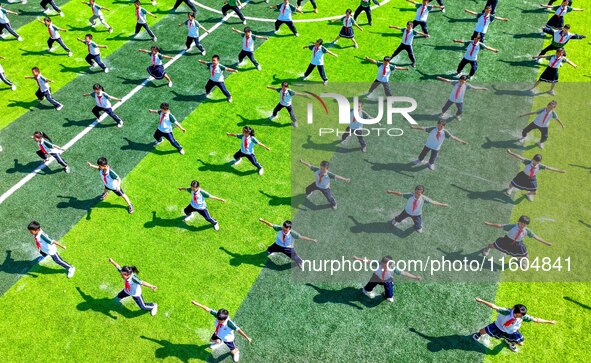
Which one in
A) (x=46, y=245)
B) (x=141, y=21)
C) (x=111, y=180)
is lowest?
(x=46, y=245)

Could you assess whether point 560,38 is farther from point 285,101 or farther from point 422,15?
point 285,101

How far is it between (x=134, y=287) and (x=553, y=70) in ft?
63.3

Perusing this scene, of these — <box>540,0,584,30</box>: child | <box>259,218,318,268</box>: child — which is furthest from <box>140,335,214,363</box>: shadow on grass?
<box>540,0,584,30</box>: child

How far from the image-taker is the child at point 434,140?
1675cm

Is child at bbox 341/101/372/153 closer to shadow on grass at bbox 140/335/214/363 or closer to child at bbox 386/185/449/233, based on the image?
child at bbox 386/185/449/233

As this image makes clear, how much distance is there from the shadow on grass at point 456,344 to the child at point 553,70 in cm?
1354

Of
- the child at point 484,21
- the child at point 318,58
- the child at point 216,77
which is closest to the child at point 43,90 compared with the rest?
the child at point 216,77

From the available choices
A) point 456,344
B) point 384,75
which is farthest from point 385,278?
point 384,75

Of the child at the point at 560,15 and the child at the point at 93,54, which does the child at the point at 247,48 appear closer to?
the child at the point at 93,54

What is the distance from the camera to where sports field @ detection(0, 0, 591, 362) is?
510 inches

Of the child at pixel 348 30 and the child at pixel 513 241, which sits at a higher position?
the child at pixel 348 30

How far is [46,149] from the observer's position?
16.9 metres

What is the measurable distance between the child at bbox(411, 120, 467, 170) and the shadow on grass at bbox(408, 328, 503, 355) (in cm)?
683

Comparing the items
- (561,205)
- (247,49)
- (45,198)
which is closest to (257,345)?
(45,198)
